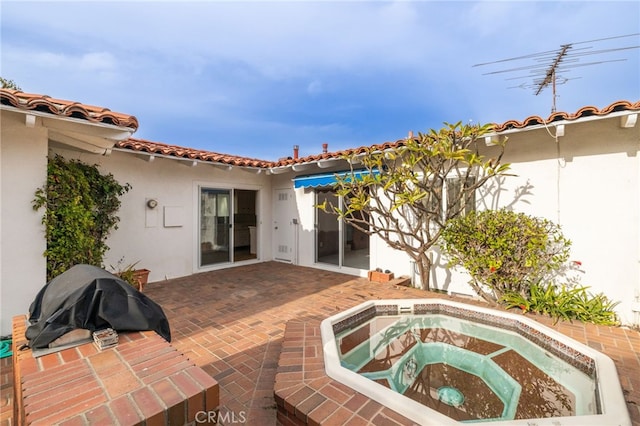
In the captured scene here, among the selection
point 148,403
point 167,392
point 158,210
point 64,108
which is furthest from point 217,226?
point 148,403

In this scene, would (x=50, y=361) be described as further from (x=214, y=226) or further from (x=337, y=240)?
(x=337, y=240)

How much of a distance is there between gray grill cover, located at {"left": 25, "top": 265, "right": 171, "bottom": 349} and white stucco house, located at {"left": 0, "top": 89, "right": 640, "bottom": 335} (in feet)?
13.7

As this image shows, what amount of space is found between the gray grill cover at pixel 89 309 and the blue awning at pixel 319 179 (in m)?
8.62

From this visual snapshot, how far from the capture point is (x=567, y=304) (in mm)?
7629

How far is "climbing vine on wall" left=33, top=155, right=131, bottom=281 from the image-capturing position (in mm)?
7387

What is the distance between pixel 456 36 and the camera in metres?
10.9

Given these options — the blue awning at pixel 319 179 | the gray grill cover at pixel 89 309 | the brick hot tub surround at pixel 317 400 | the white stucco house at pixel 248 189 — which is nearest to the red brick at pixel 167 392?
the gray grill cover at pixel 89 309

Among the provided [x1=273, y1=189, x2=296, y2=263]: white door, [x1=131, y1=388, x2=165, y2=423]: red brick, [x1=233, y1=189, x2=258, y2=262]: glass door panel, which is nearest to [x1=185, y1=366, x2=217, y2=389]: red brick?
[x1=131, y1=388, x2=165, y2=423]: red brick

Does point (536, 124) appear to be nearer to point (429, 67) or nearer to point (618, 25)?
point (618, 25)

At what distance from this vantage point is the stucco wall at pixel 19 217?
6605 millimetres

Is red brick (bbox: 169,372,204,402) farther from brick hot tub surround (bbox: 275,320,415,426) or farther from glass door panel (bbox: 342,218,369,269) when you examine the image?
glass door panel (bbox: 342,218,369,269)

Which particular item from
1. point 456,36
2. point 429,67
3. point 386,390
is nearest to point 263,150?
point 429,67

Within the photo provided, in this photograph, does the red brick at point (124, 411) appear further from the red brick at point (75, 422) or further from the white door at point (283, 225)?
the white door at point (283, 225)

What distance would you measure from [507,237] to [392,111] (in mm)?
16022
